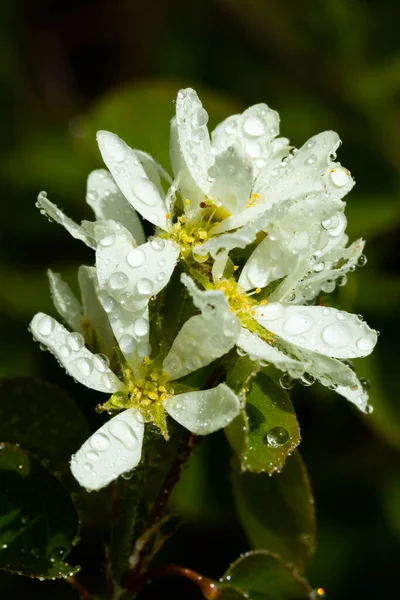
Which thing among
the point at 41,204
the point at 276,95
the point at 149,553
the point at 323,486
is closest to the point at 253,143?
the point at 41,204

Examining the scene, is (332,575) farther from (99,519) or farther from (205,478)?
(99,519)

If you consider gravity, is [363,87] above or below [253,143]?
above

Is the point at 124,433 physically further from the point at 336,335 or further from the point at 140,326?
the point at 336,335

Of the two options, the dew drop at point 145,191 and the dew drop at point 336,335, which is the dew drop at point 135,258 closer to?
the dew drop at point 145,191

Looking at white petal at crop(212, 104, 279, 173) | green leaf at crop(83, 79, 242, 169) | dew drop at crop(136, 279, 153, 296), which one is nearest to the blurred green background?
green leaf at crop(83, 79, 242, 169)

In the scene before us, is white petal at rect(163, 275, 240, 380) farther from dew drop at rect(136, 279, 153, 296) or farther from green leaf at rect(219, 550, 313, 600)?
green leaf at rect(219, 550, 313, 600)

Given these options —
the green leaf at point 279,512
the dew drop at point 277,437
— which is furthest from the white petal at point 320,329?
the green leaf at point 279,512

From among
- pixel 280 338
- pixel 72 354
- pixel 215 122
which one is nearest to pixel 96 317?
pixel 72 354
